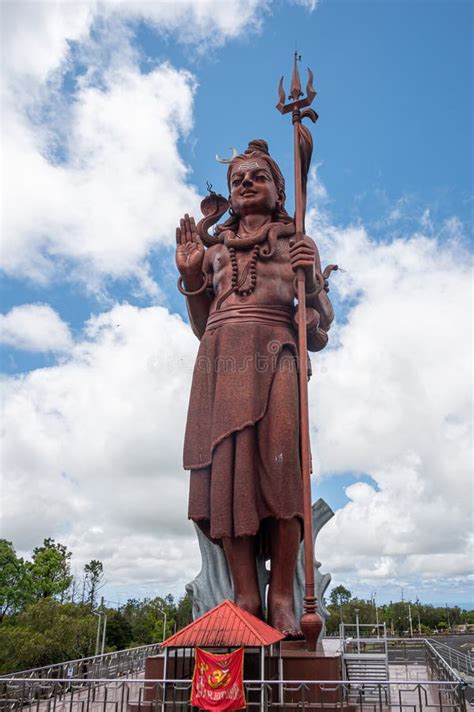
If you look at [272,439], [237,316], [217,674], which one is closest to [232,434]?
[272,439]

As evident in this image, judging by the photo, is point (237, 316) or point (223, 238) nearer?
point (237, 316)

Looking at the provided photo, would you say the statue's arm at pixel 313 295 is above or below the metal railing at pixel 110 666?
above

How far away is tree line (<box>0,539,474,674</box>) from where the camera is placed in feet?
62.3

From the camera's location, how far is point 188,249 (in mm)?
7918

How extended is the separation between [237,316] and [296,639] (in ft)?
11.1

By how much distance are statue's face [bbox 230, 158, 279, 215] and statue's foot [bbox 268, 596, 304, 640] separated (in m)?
4.40

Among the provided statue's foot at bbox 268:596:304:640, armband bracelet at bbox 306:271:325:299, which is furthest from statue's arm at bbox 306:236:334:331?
statue's foot at bbox 268:596:304:640

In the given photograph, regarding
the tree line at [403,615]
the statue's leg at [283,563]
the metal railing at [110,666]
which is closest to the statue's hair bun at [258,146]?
the statue's leg at [283,563]

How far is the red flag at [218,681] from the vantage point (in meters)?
4.87

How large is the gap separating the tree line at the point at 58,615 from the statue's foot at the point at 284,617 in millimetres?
8509

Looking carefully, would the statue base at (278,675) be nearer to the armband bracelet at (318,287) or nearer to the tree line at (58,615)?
the armband bracelet at (318,287)

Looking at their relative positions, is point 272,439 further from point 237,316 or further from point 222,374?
point 237,316

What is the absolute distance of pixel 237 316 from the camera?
24.0ft

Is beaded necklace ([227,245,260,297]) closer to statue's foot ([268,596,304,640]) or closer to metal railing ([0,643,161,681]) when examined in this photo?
statue's foot ([268,596,304,640])
